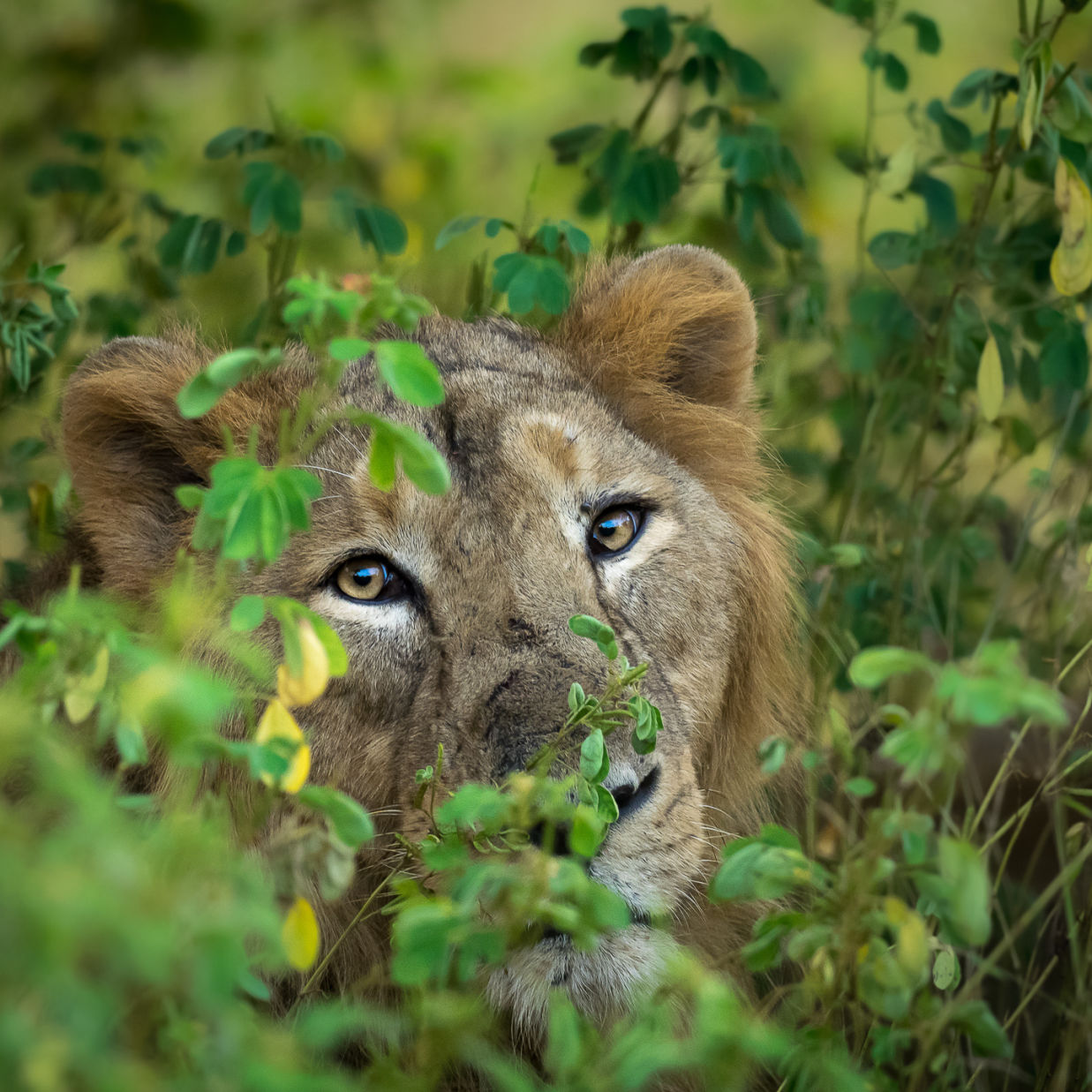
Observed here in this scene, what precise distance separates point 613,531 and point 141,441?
118cm

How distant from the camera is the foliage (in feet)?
4.84

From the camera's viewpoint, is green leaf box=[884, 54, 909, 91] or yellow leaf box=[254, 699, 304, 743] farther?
green leaf box=[884, 54, 909, 91]

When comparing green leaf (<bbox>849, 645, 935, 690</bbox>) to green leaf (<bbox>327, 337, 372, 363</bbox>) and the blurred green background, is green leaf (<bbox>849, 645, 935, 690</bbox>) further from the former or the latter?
the blurred green background

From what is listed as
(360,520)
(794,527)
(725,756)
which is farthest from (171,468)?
(794,527)

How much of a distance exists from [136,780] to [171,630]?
5.32ft

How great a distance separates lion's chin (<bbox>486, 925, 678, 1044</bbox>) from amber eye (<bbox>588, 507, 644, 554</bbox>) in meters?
0.93

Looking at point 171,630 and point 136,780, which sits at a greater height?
point 171,630

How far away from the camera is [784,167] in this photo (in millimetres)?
4352

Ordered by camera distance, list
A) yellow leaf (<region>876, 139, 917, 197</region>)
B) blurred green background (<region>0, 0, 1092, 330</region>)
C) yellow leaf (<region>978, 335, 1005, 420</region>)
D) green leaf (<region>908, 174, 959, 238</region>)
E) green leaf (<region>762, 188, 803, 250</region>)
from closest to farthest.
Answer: yellow leaf (<region>978, 335, 1005, 420</region>) → yellow leaf (<region>876, 139, 917, 197</region>) → green leaf (<region>908, 174, 959, 238</region>) → green leaf (<region>762, 188, 803, 250</region>) → blurred green background (<region>0, 0, 1092, 330</region>)

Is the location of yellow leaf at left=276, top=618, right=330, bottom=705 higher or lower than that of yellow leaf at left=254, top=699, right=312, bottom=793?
higher

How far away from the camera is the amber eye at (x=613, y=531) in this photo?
10.4ft

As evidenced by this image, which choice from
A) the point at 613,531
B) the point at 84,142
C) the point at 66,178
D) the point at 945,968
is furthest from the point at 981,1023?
the point at 84,142

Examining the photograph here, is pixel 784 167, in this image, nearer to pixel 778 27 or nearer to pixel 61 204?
pixel 61 204

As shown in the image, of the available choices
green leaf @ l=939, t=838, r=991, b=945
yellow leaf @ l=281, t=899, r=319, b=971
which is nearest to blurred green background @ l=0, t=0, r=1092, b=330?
yellow leaf @ l=281, t=899, r=319, b=971
